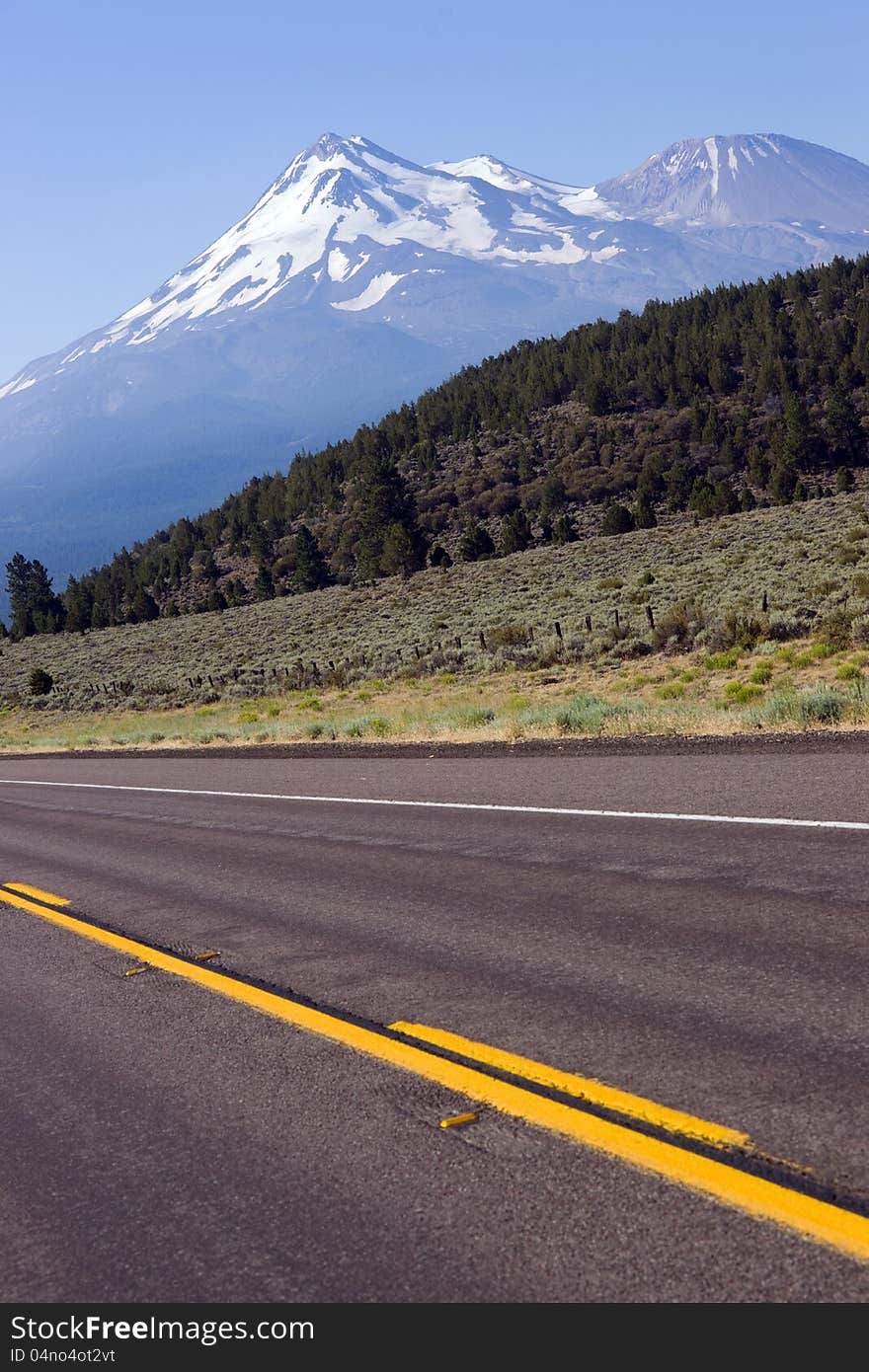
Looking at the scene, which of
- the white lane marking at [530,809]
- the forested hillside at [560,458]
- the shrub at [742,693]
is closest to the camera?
the white lane marking at [530,809]

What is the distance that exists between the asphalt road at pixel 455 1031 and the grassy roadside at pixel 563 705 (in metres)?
4.24

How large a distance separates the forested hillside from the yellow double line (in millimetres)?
69672

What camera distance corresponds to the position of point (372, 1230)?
11.5 feet

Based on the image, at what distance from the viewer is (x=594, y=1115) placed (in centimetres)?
398

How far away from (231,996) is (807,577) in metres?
30.9

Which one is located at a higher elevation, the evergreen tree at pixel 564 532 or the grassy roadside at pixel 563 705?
the evergreen tree at pixel 564 532

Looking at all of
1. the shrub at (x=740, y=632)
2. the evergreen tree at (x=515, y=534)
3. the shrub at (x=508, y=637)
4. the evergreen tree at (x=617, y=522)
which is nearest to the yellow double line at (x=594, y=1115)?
the shrub at (x=740, y=632)

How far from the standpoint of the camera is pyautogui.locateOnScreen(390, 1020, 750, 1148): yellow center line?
3.73 m

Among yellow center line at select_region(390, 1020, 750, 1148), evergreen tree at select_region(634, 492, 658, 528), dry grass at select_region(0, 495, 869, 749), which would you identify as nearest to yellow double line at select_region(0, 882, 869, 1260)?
yellow center line at select_region(390, 1020, 750, 1148)

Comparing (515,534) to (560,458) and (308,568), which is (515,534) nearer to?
(308,568)

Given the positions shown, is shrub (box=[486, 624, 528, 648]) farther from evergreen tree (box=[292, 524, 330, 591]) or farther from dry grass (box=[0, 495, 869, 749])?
evergreen tree (box=[292, 524, 330, 591])

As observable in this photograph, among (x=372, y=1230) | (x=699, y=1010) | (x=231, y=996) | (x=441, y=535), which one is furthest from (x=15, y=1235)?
(x=441, y=535)

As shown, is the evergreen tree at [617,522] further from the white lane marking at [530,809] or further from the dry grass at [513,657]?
the white lane marking at [530,809]

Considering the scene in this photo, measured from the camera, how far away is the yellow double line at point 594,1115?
321 centimetres
